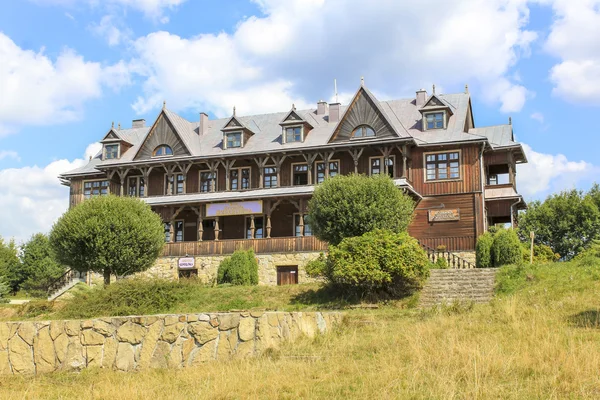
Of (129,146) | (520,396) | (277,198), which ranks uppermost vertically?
(129,146)

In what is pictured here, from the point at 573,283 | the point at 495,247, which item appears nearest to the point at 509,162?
the point at 495,247

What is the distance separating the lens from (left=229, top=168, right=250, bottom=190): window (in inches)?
1597

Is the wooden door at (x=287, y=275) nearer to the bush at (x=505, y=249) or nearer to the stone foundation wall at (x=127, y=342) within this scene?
the bush at (x=505, y=249)

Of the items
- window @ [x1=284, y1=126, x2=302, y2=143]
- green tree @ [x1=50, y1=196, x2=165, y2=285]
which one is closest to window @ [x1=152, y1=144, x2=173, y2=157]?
window @ [x1=284, y1=126, x2=302, y2=143]

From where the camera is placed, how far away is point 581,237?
46.7 metres

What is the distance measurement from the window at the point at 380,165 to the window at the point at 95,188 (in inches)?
681

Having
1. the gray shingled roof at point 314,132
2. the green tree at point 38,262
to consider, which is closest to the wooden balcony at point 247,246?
the gray shingled roof at point 314,132

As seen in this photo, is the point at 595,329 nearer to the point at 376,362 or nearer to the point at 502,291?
the point at 376,362

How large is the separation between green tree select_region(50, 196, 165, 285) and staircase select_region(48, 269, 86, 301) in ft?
27.0

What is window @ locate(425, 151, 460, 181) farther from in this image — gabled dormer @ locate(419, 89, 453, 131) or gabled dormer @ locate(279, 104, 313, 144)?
gabled dormer @ locate(279, 104, 313, 144)

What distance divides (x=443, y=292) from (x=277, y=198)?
558 inches

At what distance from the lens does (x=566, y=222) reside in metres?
46.5

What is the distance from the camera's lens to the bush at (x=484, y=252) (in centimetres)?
3142

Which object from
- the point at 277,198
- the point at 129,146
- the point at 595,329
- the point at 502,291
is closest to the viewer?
the point at 595,329
